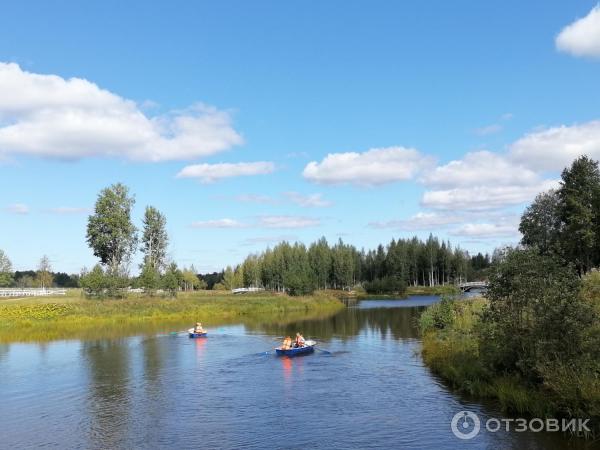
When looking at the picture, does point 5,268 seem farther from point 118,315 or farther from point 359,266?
point 359,266

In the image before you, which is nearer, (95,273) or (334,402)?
(334,402)

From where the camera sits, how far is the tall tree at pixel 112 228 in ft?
288

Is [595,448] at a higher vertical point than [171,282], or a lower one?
lower

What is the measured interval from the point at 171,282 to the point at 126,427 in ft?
211

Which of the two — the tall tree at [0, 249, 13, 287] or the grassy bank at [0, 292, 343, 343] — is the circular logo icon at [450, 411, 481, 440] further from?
the tall tree at [0, 249, 13, 287]

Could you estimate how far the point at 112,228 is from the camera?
289 feet

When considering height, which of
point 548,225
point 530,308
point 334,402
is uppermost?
point 548,225

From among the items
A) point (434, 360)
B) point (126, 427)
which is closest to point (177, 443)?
Result: point (126, 427)

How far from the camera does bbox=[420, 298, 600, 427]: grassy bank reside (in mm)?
17750

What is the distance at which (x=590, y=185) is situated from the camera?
75562 millimetres

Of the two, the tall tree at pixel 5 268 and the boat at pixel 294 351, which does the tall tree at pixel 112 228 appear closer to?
the tall tree at pixel 5 268

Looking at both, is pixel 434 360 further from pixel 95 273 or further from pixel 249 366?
pixel 95 273

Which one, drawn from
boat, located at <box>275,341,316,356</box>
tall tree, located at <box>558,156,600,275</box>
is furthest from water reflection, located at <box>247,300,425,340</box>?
tall tree, located at <box>558,156,600,275</box>

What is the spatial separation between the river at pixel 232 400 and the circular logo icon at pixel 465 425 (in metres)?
0.25
